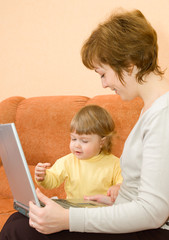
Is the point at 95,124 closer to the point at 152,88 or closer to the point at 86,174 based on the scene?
the point at 86,174

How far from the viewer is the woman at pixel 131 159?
0.74 metres

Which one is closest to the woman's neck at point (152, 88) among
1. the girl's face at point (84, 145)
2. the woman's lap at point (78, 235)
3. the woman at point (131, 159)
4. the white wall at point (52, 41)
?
the woman at point (131, 159)

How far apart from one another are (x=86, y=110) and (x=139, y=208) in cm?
74

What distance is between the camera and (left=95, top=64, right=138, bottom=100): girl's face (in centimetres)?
93

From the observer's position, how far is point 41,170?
1206 millimetres

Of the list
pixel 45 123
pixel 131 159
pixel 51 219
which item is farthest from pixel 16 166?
Result: pixel 45 123

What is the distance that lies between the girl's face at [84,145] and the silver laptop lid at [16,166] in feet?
1.22

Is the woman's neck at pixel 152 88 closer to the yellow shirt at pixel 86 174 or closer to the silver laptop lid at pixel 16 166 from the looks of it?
the silver laptop lid at pixel 16 166

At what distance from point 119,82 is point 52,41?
4.82 ft

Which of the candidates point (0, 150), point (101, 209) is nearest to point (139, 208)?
point (101, 209)

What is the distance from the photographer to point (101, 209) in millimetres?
782

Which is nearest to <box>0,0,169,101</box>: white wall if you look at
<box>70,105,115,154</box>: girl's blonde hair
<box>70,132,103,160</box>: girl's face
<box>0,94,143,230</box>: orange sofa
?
<box>0,94,143,230</box>: orange sofa

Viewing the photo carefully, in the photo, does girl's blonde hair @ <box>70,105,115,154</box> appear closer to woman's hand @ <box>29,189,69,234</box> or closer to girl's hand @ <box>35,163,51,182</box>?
girl's hand @ <box>35,163,51,182</box>

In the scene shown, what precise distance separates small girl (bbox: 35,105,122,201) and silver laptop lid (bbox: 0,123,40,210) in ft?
0.92
